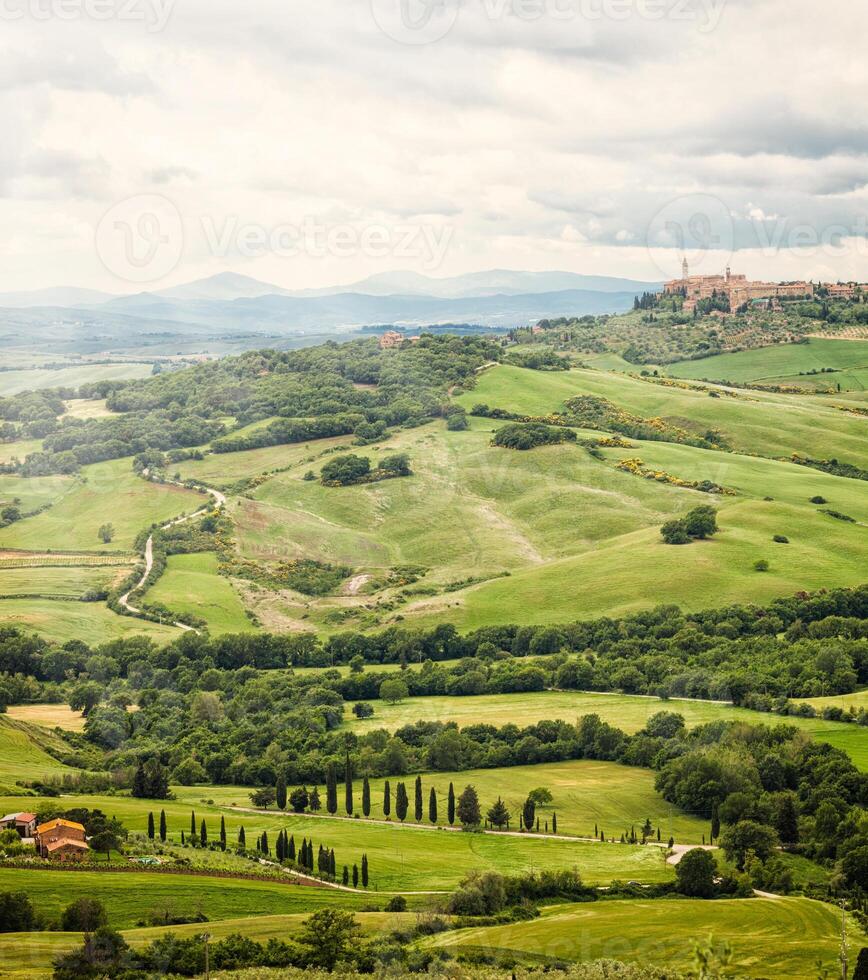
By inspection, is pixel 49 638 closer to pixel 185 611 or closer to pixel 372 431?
pixel 185 611

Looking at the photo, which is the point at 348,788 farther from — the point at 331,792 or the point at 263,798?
the point at 263,798

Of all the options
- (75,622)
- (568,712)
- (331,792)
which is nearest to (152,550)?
(75,622)

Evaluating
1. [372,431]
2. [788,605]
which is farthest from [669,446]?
[788,605]

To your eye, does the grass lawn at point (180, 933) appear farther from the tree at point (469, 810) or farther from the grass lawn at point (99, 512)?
the grass lawn at point (99, 512)

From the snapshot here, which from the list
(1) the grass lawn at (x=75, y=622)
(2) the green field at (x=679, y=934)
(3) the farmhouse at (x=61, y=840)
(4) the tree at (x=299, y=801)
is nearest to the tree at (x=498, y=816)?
(4) the tree at (x=299, y=801)

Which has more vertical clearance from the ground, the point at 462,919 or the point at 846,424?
the point at 846,424

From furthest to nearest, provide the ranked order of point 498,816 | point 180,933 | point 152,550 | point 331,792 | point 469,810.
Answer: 1. point 152,550
2. point 331,792
3. point 498,816
4. point 469,810
5. point 180,933

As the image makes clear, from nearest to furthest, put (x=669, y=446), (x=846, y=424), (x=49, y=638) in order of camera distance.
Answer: (x=49, y=638), (x=669, y=446), (x=846, y=424)
